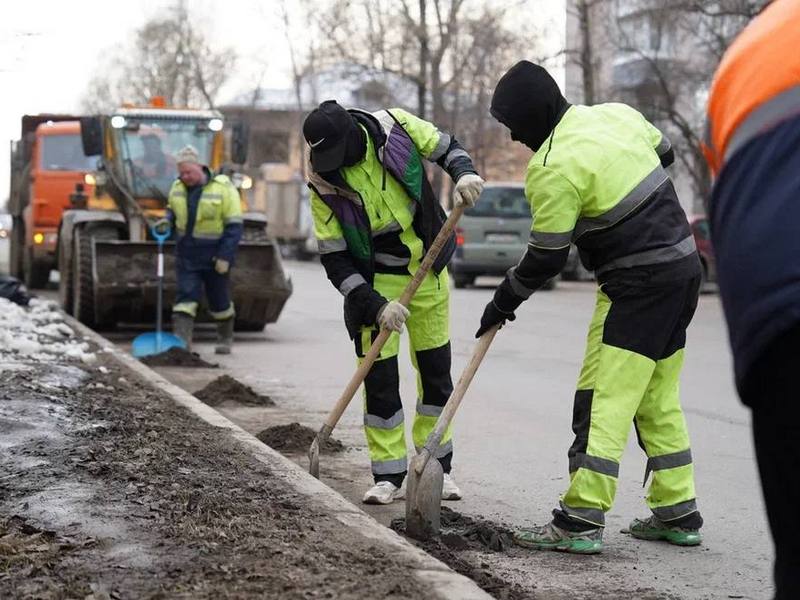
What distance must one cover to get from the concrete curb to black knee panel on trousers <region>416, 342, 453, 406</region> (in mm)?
645

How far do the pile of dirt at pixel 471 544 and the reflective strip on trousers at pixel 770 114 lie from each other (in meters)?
2.42

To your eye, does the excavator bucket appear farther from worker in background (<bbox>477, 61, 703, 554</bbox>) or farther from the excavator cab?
worker in background (<bbox>477, 61, 703, 554</bbox>)

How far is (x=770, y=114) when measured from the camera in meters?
2.33

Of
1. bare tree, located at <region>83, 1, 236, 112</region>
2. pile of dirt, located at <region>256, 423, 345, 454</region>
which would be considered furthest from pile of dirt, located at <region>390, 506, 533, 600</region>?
bare tree, located at <region>83, 1, 236, 112</region>

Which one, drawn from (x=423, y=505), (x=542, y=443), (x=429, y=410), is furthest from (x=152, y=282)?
(x=423, y=505)

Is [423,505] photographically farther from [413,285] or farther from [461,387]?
[413,285]

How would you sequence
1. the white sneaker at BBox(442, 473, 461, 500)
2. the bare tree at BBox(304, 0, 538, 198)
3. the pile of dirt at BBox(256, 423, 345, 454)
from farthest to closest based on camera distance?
the bare tree at BBox(304, 0, 538, 198)
the pile of dirt at BBox(256, 423, 345, 454)
the white sneaker at BBox(442, 473, 461, 500)

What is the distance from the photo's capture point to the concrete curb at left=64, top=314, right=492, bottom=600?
3.93 meters

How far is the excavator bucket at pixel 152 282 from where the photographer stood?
14.5 meters

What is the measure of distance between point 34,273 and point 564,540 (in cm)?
1852

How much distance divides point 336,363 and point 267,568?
28.4ft

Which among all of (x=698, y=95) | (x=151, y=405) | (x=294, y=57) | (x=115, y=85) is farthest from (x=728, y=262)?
(x=115, y=85)

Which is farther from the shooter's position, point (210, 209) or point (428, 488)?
point (210, 209)

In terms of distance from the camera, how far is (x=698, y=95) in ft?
115
